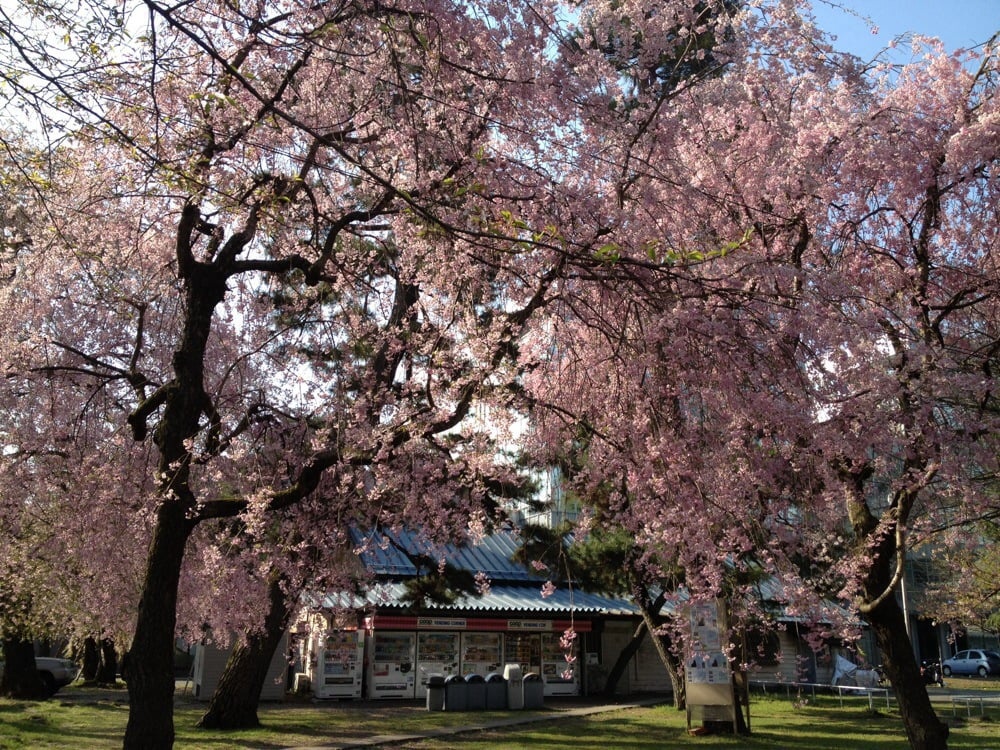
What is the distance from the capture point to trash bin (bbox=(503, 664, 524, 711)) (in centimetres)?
2059

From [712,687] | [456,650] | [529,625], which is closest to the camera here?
[712,687]

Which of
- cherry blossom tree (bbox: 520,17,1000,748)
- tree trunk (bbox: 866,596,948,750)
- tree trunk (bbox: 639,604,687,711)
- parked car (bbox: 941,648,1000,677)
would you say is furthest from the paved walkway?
parked car (bbox: 941,648,1000,677)

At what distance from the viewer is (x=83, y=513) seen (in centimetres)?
1065

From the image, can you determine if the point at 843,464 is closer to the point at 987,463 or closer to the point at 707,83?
the point at 987,463

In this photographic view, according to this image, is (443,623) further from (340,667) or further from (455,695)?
(455,695)

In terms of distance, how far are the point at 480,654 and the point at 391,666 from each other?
2.62 m

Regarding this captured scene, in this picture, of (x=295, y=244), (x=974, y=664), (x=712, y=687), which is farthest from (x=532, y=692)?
(x=974, y=664)

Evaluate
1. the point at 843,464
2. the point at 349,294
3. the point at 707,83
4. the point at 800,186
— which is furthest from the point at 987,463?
the point at 349,294

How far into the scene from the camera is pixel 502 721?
17.5 metres

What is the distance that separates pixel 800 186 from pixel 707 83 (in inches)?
53.3

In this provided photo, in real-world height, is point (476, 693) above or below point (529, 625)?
below

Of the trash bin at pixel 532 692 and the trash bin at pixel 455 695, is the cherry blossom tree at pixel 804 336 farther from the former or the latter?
the trash bin at pixel 532 692

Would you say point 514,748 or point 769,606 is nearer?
point 514,748

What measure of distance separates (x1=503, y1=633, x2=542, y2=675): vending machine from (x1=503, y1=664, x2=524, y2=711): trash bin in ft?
12.6
